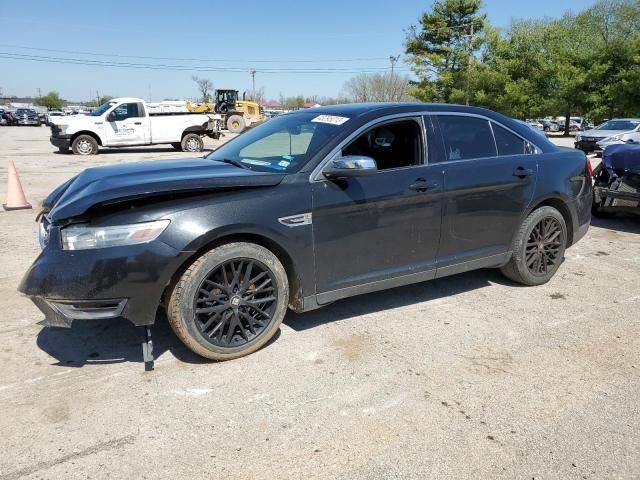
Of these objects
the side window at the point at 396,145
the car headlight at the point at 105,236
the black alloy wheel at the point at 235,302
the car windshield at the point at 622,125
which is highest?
the car windshield at the point at 622,125

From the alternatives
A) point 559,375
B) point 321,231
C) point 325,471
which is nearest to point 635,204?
point 559,375

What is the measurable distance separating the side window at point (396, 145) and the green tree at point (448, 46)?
35660 millimetres

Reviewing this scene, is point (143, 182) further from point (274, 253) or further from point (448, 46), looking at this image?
point (448, 46)

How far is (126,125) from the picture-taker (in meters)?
18.1

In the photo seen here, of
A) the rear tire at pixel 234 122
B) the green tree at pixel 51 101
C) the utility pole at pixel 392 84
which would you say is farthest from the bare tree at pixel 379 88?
the green tree at pixel 51 101

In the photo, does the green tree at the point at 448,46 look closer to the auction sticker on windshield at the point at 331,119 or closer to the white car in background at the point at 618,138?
the white car in background at the point at 618,138

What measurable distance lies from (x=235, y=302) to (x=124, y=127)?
16.9m

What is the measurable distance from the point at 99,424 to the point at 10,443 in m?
0.40

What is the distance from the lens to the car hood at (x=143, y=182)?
2904mm

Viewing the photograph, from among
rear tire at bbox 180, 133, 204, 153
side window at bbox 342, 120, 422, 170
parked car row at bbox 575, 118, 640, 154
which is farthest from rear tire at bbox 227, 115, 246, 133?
side window at bbox 342, 120, 422, 170

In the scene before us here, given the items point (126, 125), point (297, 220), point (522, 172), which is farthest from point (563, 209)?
point (126, 125)

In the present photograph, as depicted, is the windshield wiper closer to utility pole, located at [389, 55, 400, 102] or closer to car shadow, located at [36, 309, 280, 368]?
car shadow, located at [36, 309, 280, 368]

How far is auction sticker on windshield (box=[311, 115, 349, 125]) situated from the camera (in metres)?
3.73

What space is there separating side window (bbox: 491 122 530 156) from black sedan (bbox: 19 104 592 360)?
0.01 meters
